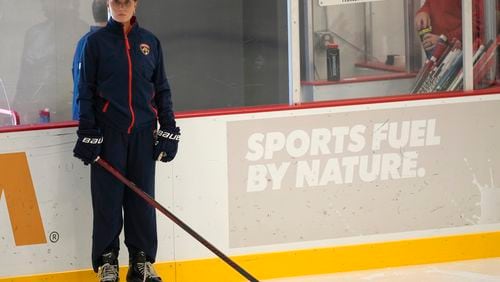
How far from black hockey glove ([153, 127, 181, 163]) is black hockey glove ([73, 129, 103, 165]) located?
25 centimetres

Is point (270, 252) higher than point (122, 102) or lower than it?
lower

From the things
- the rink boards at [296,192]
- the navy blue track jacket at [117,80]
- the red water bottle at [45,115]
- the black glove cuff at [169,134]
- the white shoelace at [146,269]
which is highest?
the navy blue track jacket at [117,80]

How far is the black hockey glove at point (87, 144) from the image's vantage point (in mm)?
3855

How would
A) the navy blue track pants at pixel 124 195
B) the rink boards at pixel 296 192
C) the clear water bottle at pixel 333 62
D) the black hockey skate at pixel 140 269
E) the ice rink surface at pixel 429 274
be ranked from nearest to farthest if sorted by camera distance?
the navy blue track pants at pixel 124 195 < the black hockey skate at pixel 140 269 < the rink boards at pixel 296 192 < the ice rink surface at pixel 429 274 < the clear water bottle at pixel 333 62

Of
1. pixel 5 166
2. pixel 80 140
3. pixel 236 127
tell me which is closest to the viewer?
pixel 80 140

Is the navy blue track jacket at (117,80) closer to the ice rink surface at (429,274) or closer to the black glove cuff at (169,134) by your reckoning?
the black glove cuff at (169,134)

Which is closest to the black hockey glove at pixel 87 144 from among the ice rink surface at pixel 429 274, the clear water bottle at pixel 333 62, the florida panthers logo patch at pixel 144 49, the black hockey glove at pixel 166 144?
the black hockey glove at pixel 166 144

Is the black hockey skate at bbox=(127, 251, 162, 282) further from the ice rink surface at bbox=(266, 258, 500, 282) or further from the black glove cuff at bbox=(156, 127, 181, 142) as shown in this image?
the ice rink surface at bbox=(266, 258, 500, 282)

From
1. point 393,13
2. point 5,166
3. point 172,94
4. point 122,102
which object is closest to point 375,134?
point 393,13

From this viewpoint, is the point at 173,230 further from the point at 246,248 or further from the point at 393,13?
the point at 393,13

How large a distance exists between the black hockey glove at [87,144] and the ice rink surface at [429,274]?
1.07 meters


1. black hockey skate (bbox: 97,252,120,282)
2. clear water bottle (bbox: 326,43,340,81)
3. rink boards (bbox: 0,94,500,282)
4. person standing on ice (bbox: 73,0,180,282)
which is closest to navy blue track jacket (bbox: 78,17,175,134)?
person standing on ice (bbox: 73,0,180,282)

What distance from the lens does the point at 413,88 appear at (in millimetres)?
4766

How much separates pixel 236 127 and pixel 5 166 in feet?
3.15
